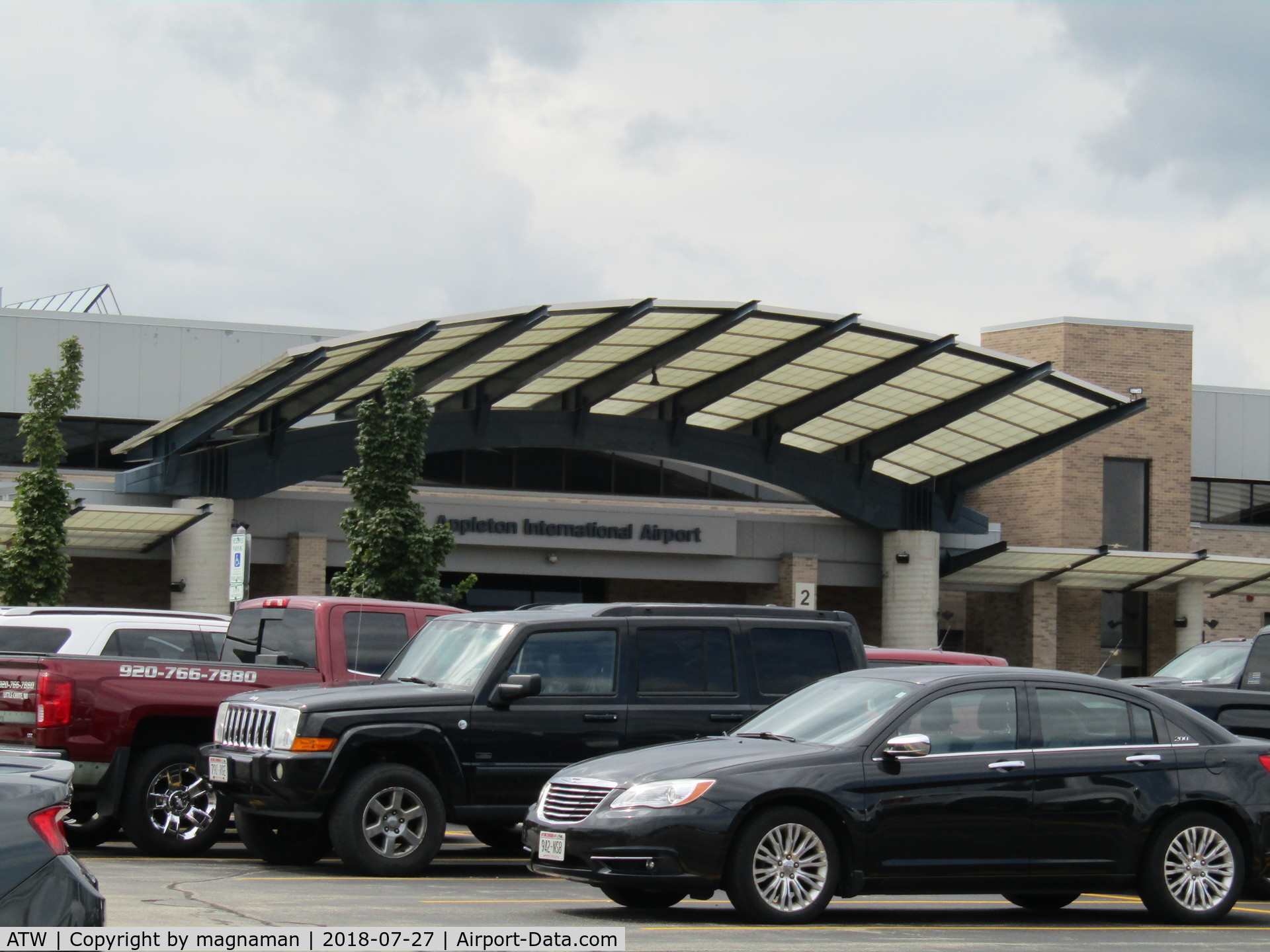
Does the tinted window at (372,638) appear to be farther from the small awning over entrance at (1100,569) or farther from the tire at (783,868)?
the small awning over entrance at (1100,569)

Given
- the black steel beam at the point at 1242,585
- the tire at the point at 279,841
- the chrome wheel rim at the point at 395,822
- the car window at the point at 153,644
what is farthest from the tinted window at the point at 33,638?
the black steel beam at the point at 1242,585

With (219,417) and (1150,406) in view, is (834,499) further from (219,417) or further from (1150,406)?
(219,417)

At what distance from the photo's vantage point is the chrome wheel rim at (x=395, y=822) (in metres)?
11.4

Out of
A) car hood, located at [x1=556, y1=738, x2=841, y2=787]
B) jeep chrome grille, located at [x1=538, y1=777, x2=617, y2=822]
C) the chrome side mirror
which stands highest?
the chrome side mirror

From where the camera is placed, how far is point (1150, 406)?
41.4m

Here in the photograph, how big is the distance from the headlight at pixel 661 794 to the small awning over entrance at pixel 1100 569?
28.2 meters

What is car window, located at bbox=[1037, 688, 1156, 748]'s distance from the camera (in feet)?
33.0

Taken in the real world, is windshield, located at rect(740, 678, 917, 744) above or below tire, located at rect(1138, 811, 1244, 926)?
above

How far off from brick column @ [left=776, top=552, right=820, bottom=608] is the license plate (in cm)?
2772

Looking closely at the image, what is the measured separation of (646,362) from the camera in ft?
103

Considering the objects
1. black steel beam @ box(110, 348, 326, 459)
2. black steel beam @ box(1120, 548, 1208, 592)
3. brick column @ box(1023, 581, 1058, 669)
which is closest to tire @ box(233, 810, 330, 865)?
black steel beam @ box(110, 348, 326, 459)

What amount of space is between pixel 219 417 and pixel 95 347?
6.83m

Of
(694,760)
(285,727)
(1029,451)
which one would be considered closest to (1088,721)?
(694,760)

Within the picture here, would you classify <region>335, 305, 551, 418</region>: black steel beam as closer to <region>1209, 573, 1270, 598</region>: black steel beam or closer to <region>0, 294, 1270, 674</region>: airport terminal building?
<region>0, 294, 1270, 674</region>: airport terminal building
